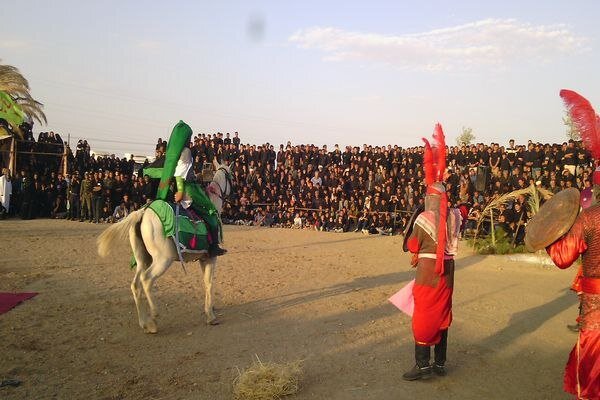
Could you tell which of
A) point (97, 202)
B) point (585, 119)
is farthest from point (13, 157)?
point (585, 119)

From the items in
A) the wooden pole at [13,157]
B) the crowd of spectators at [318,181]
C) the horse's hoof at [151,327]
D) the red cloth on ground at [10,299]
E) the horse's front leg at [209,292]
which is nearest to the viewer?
the horse's hoof at [151,327]

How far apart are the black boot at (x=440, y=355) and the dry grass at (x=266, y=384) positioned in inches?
58.9

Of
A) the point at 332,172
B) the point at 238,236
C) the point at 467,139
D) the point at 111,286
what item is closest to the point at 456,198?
the point at 332,172

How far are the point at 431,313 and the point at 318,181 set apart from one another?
1664cm

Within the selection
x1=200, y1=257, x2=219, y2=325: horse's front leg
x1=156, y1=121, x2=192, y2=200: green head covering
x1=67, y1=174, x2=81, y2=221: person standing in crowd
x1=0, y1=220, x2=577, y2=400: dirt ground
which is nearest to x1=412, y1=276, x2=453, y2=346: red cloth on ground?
x1=0, y1=220, x2=577, y2=400: dirt ground

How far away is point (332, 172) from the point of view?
851 inches

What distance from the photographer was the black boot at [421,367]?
199 inches

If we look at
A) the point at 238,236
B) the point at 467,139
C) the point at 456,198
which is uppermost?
the point at 467,139

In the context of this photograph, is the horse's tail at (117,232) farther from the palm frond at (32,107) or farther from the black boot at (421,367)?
the palm frond at (32,107)

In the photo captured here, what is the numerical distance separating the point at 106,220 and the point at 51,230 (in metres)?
3.47

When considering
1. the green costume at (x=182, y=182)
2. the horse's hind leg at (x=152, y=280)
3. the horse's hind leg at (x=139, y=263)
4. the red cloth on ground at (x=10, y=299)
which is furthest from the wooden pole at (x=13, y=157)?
the horse's hind leg at (x=152, y=280)

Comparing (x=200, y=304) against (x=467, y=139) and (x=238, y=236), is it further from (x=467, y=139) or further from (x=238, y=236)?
(x=467, y=139)

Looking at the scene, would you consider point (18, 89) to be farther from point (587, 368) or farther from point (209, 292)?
point (587, 368)

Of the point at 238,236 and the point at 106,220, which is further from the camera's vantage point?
the point at 106,220
